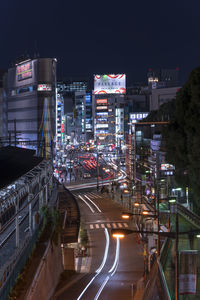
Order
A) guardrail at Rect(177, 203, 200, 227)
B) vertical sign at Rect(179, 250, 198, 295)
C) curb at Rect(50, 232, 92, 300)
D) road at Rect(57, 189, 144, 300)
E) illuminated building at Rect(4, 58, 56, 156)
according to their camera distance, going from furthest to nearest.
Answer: illuminated building at Rect(4, 58, 56, 156), guardrail at Rect(177, 203, 200, 227), road at Rect(57, 189, 144, 300), curb at Rect(50, 232, 92, 300), vertical sign at Rect(179, 250, 198, 295)

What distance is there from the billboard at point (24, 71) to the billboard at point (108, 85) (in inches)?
1183

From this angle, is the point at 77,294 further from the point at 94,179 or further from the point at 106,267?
the point at 94,179

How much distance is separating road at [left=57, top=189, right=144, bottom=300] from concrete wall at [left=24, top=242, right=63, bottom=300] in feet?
2.33

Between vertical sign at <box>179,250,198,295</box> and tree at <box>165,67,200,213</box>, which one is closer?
vertical sign at <box>179,250,198,295</box>

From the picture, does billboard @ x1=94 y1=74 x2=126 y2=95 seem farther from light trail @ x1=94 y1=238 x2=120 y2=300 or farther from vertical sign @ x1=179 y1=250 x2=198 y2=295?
vertical sign @ x1=179 y1=250 x2=198 y2=295

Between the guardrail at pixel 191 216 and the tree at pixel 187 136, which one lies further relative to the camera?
the guardrail at pixel 191 216

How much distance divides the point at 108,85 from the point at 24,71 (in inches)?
1307

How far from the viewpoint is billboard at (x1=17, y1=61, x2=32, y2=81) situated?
2729 inches

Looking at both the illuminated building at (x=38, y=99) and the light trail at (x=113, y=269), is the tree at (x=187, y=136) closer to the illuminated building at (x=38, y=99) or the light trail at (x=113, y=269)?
the light trail at (x=113, y=269)

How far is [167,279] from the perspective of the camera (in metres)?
10.0

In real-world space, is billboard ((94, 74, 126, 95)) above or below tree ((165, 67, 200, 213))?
above

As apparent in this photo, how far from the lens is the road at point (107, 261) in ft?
49.4

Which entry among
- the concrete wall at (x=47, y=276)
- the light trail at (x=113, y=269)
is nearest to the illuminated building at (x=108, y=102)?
the light trail at (x=113, y=269)

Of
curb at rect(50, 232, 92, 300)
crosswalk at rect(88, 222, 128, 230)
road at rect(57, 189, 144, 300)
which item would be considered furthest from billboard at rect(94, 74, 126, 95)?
curb at rect(50, 232, 92, 300)
